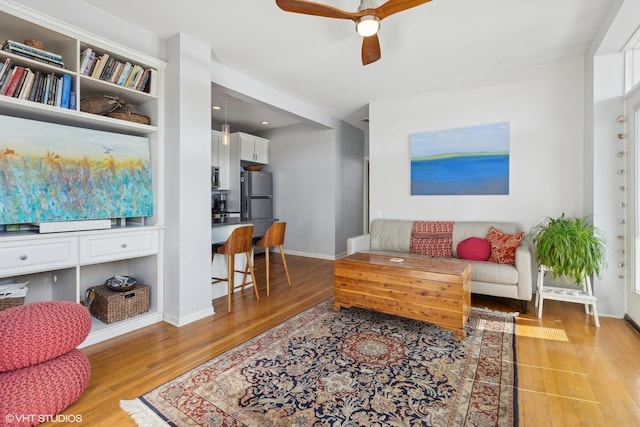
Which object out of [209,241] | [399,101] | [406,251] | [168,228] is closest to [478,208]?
[406,251]

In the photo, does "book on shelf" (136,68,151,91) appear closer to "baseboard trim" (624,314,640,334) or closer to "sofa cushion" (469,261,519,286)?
"sofa cushion" (469,261,519,286)

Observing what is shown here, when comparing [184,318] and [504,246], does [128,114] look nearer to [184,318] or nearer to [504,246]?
[184,318]

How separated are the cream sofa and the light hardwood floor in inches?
10.1

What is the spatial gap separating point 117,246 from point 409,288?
2457 millimetres

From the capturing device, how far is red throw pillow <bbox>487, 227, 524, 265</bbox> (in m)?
3.16

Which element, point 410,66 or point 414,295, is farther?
point 410,66

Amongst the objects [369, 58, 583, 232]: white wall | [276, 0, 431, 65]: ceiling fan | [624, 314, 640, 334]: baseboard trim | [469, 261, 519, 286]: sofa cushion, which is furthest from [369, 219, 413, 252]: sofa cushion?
[276, 0, 431, 65]: ceiling fan

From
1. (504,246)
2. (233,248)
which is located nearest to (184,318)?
(233,248)

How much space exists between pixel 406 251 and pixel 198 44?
331 centimetres

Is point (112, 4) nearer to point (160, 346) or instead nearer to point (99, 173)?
point (99, 173)

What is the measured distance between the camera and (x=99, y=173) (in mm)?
2453

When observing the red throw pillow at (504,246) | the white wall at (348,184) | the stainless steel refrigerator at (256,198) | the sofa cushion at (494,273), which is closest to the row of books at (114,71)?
the stainless steel refrigerator at (256,198)

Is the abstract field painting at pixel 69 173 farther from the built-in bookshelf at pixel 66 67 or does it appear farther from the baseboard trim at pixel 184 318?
the baseboard trim at pixel 184 318

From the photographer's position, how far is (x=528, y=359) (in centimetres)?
212
